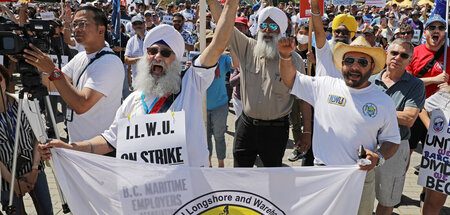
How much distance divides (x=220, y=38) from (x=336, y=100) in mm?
991

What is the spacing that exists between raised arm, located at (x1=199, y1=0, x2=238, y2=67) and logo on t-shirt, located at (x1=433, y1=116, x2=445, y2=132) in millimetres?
2382

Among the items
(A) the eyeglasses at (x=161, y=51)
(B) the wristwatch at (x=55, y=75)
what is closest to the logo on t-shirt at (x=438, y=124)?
(A) the eyeglasses at (x=161, y=51)

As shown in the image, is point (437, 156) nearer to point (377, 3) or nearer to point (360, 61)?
point (360, 61)

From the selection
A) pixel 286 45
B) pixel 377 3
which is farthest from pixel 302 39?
pixel 377 3

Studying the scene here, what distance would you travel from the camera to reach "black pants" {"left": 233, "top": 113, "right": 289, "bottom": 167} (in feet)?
13.3

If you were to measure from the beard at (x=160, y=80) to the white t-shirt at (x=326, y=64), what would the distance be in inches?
72.7

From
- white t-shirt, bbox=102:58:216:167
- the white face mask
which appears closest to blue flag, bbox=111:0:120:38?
the white face mask

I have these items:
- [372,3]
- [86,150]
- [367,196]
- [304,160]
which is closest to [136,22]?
[304,160]

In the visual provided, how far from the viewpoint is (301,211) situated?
8.82 feet

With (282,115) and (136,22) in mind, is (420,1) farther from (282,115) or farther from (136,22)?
(282,115)

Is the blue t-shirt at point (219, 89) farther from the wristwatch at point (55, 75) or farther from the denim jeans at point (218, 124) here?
the wristwatch at point (55, 75)

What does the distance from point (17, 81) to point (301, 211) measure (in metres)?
11.5

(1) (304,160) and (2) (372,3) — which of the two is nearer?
(1) (304,160)

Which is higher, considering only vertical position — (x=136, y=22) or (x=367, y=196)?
(x=136, y=22)
